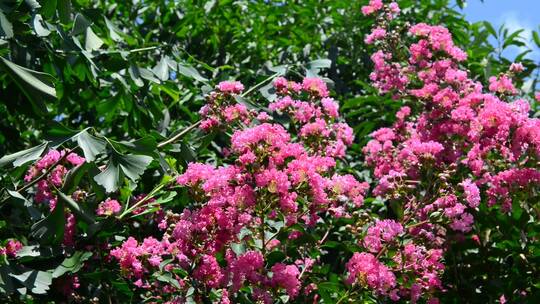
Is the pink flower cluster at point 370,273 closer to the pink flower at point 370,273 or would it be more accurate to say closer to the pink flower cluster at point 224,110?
the pink flower at point 370,273

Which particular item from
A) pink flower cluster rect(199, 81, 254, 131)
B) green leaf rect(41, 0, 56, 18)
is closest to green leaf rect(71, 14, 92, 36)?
green leaf rect(41, 0, 56, 18)

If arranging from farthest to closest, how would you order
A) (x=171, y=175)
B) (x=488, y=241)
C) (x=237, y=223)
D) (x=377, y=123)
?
(x=377, y=123) → (x=488, y=241) → (x=171, y=175) → (x=237, y=223)

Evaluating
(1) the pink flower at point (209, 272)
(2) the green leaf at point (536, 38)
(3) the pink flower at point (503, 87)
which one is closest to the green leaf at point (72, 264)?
(1) the pink flower at point (209, 272)

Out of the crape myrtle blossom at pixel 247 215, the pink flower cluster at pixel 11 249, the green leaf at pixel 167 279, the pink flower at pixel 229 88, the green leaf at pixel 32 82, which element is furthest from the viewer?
the pink flower at pixel 229 88

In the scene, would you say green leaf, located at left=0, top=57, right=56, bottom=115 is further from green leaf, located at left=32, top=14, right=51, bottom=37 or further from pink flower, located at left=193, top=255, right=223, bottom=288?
green leaf, located at left=32, top=14, right=51, bottom=37

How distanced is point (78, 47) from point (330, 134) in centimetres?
105

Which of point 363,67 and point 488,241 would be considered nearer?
point 488,241

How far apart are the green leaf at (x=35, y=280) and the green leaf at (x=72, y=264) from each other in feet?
0.11

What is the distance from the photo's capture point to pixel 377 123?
3.99 metres

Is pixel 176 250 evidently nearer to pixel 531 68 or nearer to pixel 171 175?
pixel 171 175

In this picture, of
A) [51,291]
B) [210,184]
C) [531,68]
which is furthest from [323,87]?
[531,68]

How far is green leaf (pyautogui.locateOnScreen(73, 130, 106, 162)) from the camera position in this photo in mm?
1951

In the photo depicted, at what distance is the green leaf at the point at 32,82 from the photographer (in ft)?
5.79

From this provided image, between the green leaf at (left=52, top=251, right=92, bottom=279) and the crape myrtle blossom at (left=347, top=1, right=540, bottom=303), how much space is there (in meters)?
0.88
